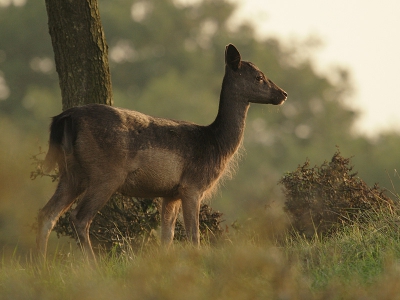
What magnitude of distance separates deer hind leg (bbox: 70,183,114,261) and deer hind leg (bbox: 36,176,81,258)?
238 millimetres

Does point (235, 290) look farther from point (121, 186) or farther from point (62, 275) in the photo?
point (121, 186)

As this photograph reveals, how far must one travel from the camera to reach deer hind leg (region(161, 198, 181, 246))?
9.16m

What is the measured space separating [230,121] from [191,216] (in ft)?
4.46

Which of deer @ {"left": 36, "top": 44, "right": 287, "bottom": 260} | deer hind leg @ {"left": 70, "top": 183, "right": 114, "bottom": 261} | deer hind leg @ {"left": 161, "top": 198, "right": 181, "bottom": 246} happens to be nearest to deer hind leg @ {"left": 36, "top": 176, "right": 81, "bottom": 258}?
deer @ {"left": 36, "top": 44, "right": 287, "bottom": 260}

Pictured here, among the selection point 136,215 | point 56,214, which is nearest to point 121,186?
point 56,214

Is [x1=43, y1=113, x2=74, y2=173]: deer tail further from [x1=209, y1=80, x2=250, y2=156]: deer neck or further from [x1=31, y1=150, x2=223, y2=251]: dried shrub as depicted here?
[x1=209, y1=80, x2=250, y2=156]: deer neck

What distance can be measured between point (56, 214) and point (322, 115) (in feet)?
116

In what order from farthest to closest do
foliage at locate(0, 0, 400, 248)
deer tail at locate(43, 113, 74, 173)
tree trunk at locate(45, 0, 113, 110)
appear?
1. foliage at locate(0, 0, 400, 248)
2. tree trunk at locate(45, 0, 113, 110)
3. deer tail at locate(43, 113, 74, 173)

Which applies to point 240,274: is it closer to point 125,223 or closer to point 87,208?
point 87,208

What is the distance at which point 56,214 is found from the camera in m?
8.48

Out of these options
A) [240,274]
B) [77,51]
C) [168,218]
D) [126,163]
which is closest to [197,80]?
[77,51]

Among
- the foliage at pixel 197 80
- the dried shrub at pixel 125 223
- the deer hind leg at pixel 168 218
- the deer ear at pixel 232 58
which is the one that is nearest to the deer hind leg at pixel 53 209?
the dried shrub at pixel 125 223

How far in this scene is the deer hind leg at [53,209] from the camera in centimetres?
834

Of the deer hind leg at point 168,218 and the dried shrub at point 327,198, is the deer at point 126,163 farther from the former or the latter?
the dried shrub at point 327,198
